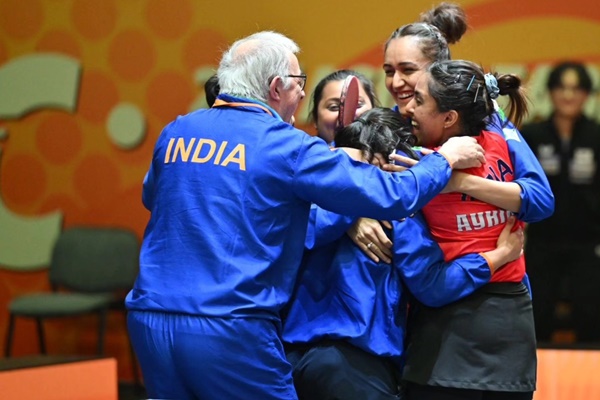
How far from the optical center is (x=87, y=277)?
664 centimetres

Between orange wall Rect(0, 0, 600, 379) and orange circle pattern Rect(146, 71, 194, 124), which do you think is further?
orange circle pattern Rect(146, 71, 194, 124)

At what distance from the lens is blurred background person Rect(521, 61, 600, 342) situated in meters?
5.94

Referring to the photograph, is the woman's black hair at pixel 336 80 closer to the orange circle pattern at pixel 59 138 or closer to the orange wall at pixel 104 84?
the orange wall at pixel 104 84

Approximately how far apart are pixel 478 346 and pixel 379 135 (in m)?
0.68

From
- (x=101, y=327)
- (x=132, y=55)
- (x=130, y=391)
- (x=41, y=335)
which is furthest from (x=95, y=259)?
(x=132, y=55)

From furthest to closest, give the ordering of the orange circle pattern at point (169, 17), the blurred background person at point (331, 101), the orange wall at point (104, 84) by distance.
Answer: the orange circle pattern at point (169, 17)
the orange wall at point (104, 84)
the blurred background person at point (331, 101)

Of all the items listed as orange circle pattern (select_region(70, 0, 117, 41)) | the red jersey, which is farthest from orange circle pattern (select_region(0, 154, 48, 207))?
the red jersey

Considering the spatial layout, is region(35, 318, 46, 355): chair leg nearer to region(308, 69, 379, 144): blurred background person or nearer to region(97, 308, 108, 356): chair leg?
region(97, 308, 108, 356): chair leg

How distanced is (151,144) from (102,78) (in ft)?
2.02

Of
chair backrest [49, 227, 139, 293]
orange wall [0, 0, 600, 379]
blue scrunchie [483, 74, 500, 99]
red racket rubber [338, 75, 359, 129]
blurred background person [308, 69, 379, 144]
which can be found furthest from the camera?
chair backrest [49, 227, 139, 293]

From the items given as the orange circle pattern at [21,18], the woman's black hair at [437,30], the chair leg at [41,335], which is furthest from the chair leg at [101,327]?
the woman's black hair at [437,30]

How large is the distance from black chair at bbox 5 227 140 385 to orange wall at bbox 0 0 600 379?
0.24 m

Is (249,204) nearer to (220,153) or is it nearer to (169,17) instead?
(220,153)

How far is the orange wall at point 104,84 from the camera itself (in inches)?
254
